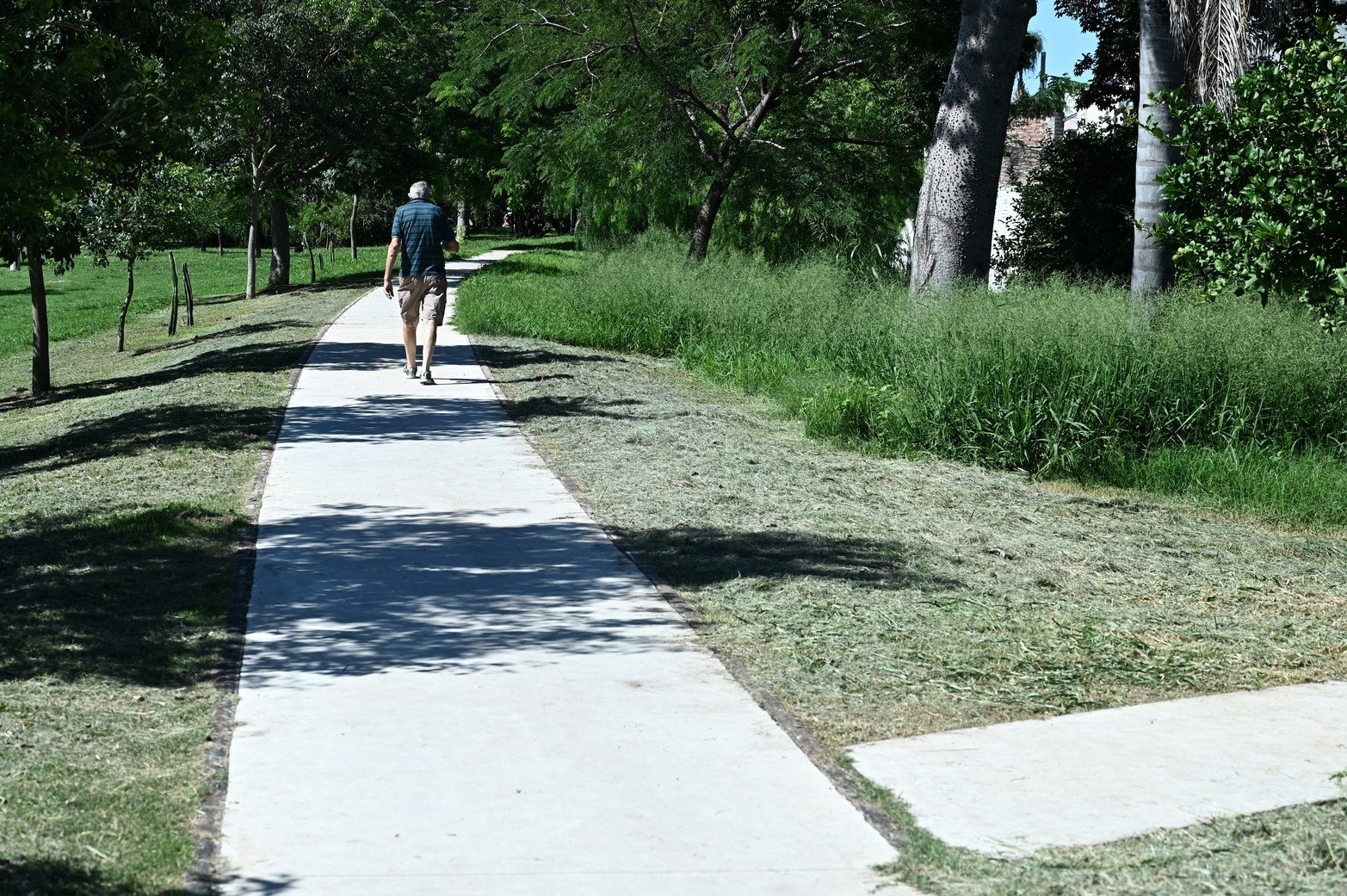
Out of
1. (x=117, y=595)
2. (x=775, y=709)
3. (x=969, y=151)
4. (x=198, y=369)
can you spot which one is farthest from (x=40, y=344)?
(x=775, y=709)

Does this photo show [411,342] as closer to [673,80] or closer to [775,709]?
[775,709]

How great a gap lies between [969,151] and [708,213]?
452 inches

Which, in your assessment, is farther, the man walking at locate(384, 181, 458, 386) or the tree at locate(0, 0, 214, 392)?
the man walking at locate(384, 181, 458, 386)

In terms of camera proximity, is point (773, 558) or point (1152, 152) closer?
point (773, 558)

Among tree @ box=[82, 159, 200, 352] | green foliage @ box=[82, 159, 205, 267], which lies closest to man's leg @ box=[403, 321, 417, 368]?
green foliage @ box=[82, 159, 205, 267]

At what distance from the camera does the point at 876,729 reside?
4930 mm

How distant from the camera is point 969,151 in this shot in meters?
14.3

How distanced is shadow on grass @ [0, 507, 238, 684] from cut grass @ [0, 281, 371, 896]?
13 millimetres

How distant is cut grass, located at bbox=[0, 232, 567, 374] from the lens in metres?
31.3

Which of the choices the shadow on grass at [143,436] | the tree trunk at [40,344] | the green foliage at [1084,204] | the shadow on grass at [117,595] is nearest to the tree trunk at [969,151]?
the green foliage at [1084,204]

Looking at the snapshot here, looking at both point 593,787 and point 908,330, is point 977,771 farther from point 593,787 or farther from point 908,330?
point 908,330

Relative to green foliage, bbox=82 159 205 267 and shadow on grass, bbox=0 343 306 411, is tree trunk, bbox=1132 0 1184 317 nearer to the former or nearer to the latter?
shadow on grass, bbox=0 343 306 411

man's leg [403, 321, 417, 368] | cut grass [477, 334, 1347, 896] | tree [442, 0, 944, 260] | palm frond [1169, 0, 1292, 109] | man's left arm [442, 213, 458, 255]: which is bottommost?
cut grass [477, 334, 1347, 896]

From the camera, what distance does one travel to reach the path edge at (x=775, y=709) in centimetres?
416
